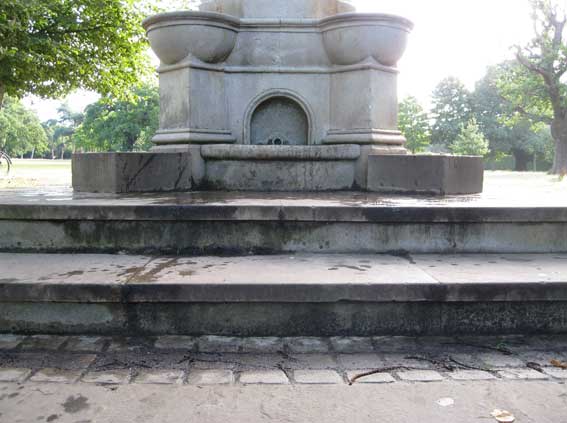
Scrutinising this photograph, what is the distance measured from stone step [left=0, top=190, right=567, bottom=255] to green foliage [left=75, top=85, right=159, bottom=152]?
165 feet

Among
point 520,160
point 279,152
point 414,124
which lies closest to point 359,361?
point 279,152

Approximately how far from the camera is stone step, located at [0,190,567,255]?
3756 mm

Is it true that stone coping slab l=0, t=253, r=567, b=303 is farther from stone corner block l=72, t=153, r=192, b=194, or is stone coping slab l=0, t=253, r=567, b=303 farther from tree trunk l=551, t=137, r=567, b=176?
tree trunk l=551, t=137, r=567, b=176

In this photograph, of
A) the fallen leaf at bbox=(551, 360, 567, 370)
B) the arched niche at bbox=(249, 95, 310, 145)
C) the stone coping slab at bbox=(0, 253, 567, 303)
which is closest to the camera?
the fallen leaf at bbox=(551, 360, 567, 370)

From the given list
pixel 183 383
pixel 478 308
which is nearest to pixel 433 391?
pixel 478 308

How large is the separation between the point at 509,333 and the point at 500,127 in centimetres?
6189

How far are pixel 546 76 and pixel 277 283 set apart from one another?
34874mm

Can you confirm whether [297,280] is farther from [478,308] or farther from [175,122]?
[175,122]

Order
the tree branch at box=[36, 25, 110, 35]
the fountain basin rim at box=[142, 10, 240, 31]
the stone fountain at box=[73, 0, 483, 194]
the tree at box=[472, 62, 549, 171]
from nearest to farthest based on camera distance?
1. the stone fountain at box=[73, 0, 483, 194]
2. the fountain basin rim at box=[142, 10, 240, 31]
3. the tree branch at box=[36, 25, 110, 35]
4. the tree at box=[472, 62, 549, 171]

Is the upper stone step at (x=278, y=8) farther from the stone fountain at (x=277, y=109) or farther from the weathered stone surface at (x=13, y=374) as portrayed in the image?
the weathered stone surface at (x=13, y=374)

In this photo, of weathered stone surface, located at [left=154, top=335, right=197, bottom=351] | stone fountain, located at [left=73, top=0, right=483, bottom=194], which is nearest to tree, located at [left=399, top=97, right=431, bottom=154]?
stone fountain, located at [left=73, top=0, right=483, bottom=194]

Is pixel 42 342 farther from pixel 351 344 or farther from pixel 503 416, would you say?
pixel 503 416

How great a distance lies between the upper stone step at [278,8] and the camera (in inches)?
257

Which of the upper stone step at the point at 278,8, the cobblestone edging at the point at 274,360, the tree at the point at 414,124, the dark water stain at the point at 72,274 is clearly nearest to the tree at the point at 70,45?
the upper stone step at the point at 278,8
